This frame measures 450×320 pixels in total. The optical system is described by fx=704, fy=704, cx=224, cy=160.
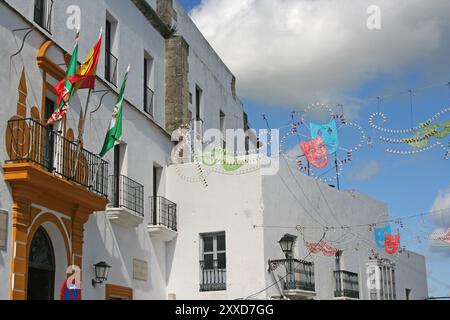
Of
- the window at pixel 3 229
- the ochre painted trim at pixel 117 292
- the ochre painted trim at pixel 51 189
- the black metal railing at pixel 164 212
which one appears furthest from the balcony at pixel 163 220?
the window at pixel 3 229

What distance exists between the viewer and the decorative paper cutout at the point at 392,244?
2191 cm

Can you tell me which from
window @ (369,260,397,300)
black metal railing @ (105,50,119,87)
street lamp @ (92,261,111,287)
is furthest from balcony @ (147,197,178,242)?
window @ (369,260,397,300)

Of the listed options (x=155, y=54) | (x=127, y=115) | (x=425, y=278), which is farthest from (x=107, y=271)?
(x=425, y=278)

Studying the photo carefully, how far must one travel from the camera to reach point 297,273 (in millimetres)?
16547

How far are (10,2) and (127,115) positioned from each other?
462cm

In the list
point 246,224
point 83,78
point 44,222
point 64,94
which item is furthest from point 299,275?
point 64,94

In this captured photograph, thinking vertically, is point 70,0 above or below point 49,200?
above

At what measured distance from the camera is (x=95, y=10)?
1452 centimetres

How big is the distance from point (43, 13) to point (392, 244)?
13790 mm

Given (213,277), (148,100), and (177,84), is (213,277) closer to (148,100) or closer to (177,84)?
(148,100)

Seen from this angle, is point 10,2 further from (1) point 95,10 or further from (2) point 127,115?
(2) point 127,115

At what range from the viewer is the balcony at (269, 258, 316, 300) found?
52.6 feet

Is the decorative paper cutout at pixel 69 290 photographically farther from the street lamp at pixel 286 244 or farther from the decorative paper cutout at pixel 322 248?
the decorative paper cutout at pixel 322 248

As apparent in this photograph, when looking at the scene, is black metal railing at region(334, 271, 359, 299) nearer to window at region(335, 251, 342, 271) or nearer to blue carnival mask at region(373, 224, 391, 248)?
window at region(335, 251, 342, 271)
